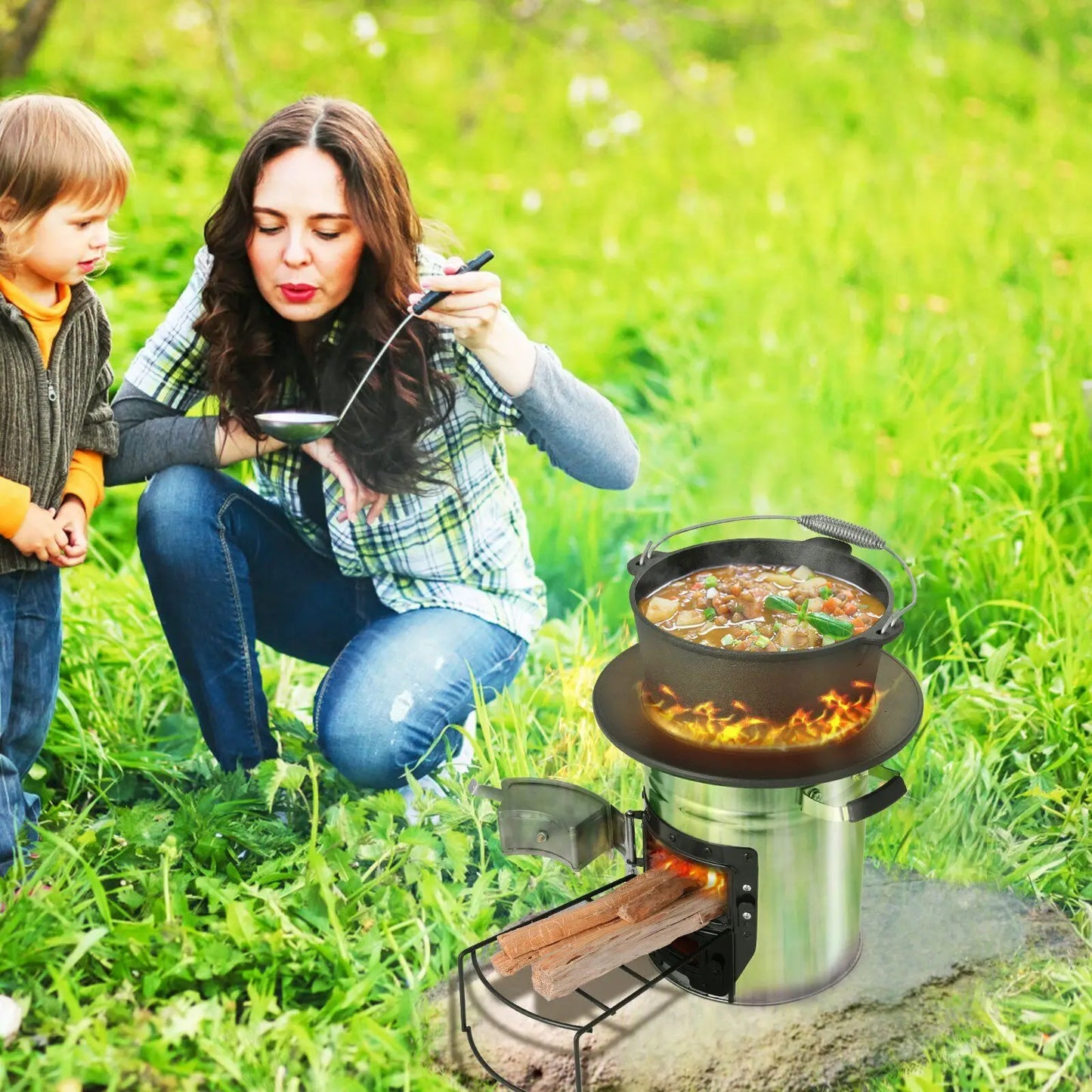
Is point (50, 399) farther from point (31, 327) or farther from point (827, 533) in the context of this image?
point (827, 533)

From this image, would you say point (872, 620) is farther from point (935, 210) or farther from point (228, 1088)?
point (935, 210)

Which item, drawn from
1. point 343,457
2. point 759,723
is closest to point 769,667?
point 759,723

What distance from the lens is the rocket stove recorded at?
2.24 m

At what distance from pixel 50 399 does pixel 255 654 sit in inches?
28.5

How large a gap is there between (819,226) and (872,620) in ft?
13.3

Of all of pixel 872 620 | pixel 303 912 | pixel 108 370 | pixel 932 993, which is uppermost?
pixel 108 370

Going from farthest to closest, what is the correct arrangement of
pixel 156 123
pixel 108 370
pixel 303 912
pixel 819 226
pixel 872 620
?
pixel 156 123, pixel 819 226, pixel 108 370, pixel 303 912, pixel 872 620

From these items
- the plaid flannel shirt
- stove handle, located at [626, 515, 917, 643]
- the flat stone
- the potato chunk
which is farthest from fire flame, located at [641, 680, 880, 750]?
the plaid flannel shirt

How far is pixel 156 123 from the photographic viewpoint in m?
6.83

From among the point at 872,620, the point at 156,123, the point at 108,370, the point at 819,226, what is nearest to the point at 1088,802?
the point at 872,620

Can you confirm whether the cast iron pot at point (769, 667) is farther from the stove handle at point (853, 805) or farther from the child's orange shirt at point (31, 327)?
the child's orange shirt at point (31, 327)

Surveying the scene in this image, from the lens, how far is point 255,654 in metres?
2.98

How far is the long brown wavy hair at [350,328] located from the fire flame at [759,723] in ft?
2.79

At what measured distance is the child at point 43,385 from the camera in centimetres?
246
